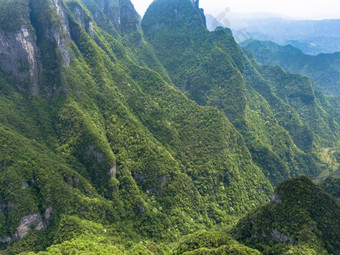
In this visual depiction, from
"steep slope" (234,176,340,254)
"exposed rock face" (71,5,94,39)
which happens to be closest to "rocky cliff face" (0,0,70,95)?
"exposed rock face" (71,5,94,39)

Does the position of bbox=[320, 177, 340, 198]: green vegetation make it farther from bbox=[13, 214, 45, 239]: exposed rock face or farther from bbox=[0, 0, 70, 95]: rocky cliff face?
bbox=[0, 0, 70, 95]: rocky cliff face

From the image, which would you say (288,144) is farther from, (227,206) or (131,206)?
(131,206)

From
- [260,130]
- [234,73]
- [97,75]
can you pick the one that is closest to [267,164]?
[260,130]

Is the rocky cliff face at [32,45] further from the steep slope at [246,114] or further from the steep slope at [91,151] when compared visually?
the steep slope at [246,114]

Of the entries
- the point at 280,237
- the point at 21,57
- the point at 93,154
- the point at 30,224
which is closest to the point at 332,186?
the point at 280,237

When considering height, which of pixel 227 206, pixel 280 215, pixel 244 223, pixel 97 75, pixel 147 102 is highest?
pixel 97 75
